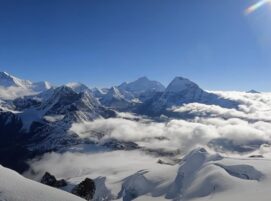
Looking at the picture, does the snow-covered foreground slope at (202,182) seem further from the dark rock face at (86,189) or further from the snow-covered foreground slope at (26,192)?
the snow-covered foreground slope at (26,192)

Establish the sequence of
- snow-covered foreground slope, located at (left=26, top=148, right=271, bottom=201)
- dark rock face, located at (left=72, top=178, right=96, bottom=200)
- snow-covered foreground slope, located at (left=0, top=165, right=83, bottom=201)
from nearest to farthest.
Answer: snow-covered foreground slope, located at (left=0, top=165, right=83, bottom=201)
dark rock face, located at (left=72, top=178, right=96, bottom=200)
snow-covered foreground slope, located at (left=26, top=148, right=271, bottom=201)

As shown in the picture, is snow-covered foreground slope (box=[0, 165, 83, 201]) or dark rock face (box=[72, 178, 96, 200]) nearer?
snow-covered foreground slope (box=[0, 165, 83, 201])

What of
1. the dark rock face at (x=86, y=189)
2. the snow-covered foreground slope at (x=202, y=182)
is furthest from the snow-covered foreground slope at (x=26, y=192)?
the snow-covered foreground slope at (x=202, y=182)

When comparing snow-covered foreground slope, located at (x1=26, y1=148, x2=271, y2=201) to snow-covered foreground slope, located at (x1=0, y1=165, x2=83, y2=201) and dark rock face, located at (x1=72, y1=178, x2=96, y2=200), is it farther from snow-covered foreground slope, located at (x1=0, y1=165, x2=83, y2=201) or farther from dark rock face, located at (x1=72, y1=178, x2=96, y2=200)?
snow-covered foreground slope, located at (x1=0, y1=165, x2=83, y2=201)

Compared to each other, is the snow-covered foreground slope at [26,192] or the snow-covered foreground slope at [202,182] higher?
the snow-covered foreground slope at [202,182]

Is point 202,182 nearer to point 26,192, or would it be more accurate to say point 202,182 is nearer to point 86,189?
point 86,189

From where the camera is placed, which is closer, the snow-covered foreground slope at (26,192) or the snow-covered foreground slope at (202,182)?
the snow-covered foreground slope at (26,192)

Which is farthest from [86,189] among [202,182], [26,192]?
[26,192]

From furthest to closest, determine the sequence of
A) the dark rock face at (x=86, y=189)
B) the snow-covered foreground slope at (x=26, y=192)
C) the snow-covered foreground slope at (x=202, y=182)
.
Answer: the snow-covered foreground slope at (x=202, y=182) < the dark rock face at (x=86, y=189) < the snow-covered foreground slope at (x=26, y=192)

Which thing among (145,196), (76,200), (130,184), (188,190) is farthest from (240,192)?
(76,200)

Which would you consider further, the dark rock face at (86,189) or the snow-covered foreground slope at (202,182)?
the snow-covered foreground slope at (202,182)

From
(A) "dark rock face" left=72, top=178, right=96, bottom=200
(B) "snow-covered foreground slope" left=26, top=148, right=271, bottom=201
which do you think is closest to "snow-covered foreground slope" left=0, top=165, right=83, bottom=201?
(A) "dark rock face" left=72, top=178, right=96, bottom=200

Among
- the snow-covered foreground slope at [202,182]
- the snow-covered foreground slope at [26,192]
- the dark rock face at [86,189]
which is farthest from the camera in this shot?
the snow-covered foreground slope at [202,182]

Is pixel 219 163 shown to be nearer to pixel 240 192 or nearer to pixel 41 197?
pixel 240 192
